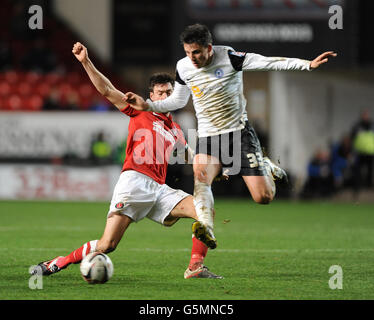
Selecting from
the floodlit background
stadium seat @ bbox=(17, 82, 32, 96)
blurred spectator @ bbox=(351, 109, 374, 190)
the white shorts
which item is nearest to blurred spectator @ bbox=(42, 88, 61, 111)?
the floodlit background

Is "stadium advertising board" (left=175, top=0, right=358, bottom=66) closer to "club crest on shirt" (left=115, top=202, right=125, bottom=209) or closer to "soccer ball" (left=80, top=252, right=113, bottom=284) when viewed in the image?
"club crest on shirt" (left=115, top=202, right=125, bottom=209)

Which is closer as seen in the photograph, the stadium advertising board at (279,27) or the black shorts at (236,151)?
the black shorts at (236,151)

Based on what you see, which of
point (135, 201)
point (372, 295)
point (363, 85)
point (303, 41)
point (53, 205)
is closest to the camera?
point (372, 295)

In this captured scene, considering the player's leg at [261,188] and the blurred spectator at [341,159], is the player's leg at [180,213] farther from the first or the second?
the blurred spectator at [341,159]

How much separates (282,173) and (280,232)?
428 cm

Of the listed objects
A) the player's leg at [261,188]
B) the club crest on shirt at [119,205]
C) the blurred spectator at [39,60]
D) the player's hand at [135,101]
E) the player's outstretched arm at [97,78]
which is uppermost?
the blurred spectator at [39,60]

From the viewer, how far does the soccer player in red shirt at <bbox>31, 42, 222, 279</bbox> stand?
7027mm

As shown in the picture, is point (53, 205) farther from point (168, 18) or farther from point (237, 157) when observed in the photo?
point (237, 157)

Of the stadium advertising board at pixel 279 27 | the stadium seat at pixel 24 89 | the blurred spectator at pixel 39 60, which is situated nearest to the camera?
the stadium advertising board at pixel 279 27

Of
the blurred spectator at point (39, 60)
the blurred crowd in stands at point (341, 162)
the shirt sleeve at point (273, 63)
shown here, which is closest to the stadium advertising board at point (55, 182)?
the blurred spectator at point (39, 60)

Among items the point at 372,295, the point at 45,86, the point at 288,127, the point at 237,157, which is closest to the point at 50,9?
the point at 45,86

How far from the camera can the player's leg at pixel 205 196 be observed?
21.5 ft

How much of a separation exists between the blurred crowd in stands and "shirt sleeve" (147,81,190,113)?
45.0 ft

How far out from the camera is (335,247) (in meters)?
10.1
